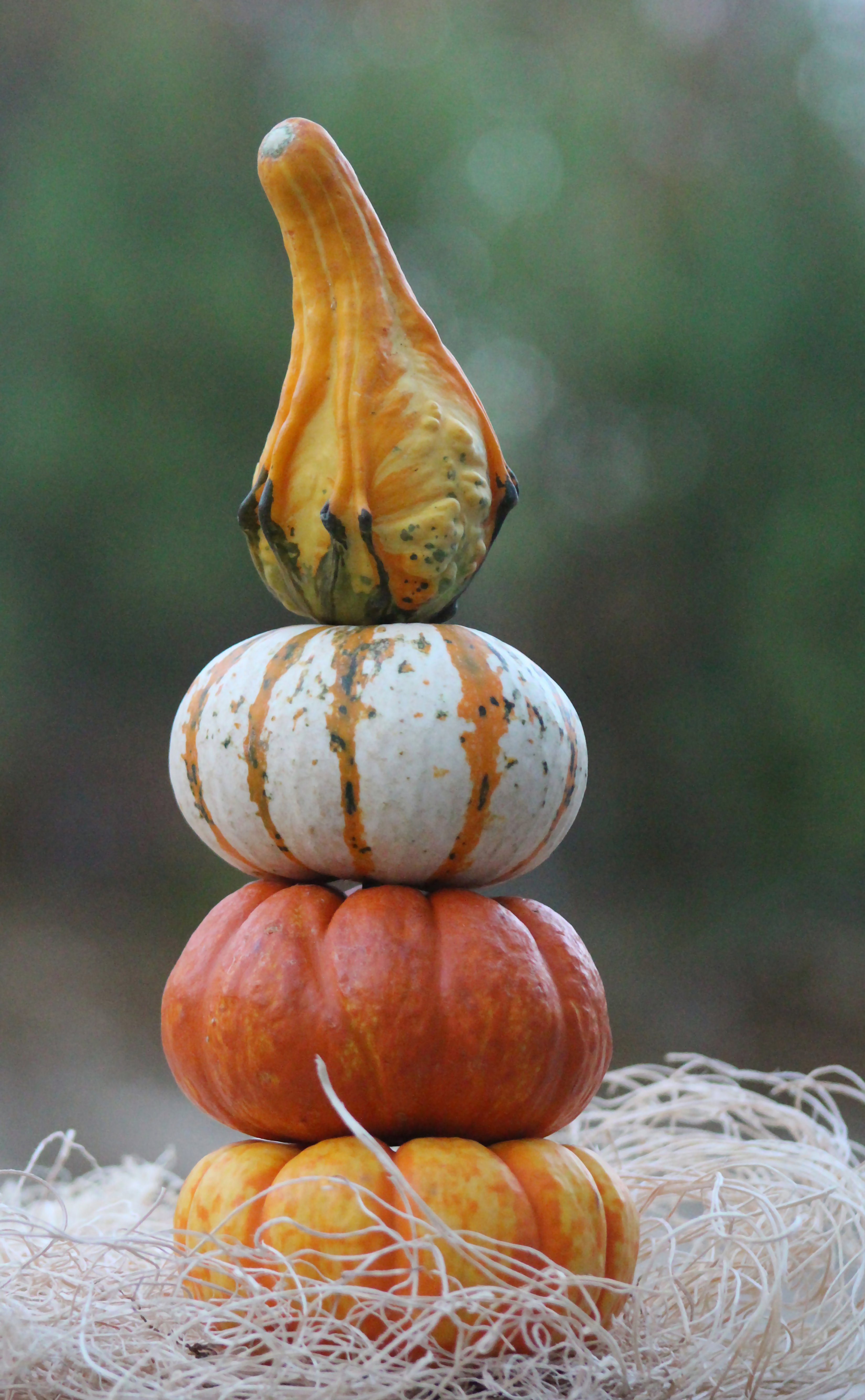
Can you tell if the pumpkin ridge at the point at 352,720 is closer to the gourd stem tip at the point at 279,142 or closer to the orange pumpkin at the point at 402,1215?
the orange pumpkin at the point at 402,1215

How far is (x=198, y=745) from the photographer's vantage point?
1112 millimetres

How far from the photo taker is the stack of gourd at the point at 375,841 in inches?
39.2

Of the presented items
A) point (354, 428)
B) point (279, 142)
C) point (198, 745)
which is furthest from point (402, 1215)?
point (279, 142)

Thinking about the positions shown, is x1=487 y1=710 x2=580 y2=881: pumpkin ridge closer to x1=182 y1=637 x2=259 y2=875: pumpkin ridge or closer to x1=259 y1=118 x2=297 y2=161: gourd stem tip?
x1=182 y1=637 x2=259 y2=875: pumpkin ridge

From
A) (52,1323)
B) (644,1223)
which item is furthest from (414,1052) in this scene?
(644,1223)

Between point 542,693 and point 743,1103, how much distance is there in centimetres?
71

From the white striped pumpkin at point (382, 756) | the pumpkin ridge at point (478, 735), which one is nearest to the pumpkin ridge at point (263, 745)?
the white striped pumpkin at point (382, 756)

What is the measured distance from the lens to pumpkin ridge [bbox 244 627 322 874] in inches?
41.8

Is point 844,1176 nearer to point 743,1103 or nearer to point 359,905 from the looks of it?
point 743,1103

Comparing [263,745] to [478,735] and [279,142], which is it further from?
[279,142]

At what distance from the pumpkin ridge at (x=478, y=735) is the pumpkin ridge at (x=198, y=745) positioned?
0.21 m

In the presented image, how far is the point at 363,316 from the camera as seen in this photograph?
1116 mm

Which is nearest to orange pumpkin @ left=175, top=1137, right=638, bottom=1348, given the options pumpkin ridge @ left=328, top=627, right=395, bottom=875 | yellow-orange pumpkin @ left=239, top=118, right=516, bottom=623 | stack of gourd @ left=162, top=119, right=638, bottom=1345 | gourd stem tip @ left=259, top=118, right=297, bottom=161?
stack of gourd @ left=162, top=119, right=638, bottom=1345

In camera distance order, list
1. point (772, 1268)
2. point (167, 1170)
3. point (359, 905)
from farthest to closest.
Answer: point (167, 1170)
point (772, 1268)
point (359, 905)
